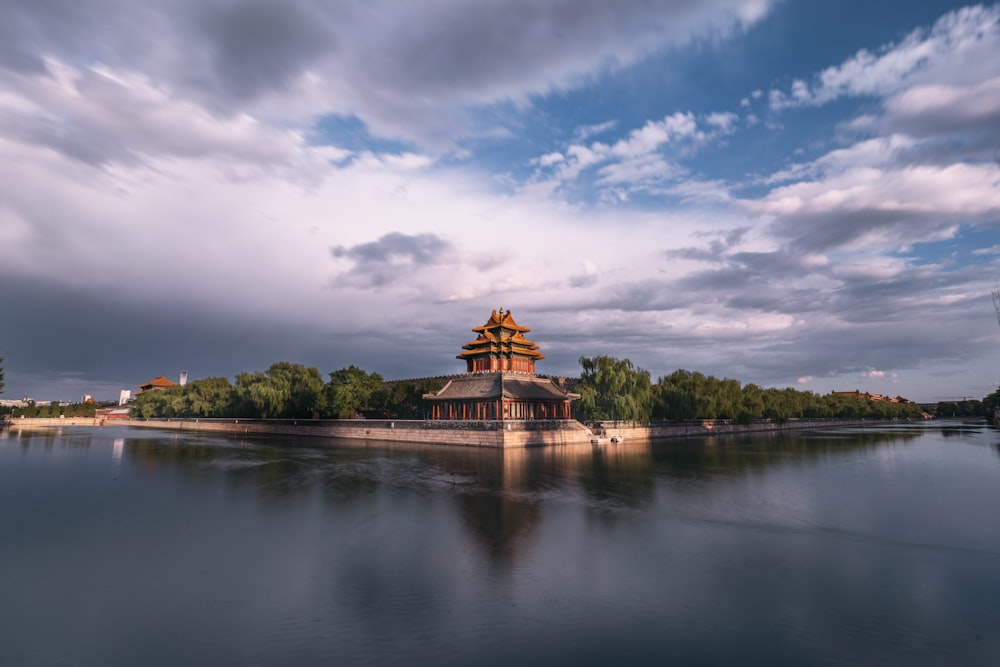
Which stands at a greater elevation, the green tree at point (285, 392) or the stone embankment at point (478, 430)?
the green tree at point (285, 392)

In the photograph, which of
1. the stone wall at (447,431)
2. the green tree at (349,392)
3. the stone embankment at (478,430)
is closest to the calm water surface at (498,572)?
the stone wall at (447,431)

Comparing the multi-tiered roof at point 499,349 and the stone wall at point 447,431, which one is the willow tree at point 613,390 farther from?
the multi-tiered roof at point 499,349

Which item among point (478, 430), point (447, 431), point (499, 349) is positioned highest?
point (499, 349)

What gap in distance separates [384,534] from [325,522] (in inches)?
119

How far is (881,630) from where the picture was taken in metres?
9.85

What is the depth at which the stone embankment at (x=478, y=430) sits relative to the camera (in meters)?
44.4

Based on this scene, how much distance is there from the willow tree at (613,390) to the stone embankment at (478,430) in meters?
1.54

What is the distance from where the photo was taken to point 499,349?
59094mm

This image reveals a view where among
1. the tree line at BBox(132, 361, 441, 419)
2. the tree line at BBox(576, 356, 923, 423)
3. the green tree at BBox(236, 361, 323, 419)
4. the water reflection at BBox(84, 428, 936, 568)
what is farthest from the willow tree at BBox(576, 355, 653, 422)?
the green tree at BBox(236, 361, 323, 419)

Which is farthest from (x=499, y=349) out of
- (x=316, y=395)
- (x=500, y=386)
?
(x=316, y=395)

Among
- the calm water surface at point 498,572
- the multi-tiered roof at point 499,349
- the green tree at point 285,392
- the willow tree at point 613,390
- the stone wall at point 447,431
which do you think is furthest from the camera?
the green tree at point 285,392

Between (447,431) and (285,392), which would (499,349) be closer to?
(447,431)

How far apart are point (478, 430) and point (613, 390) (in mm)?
15186

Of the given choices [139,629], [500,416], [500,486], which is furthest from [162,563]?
[500,416]
